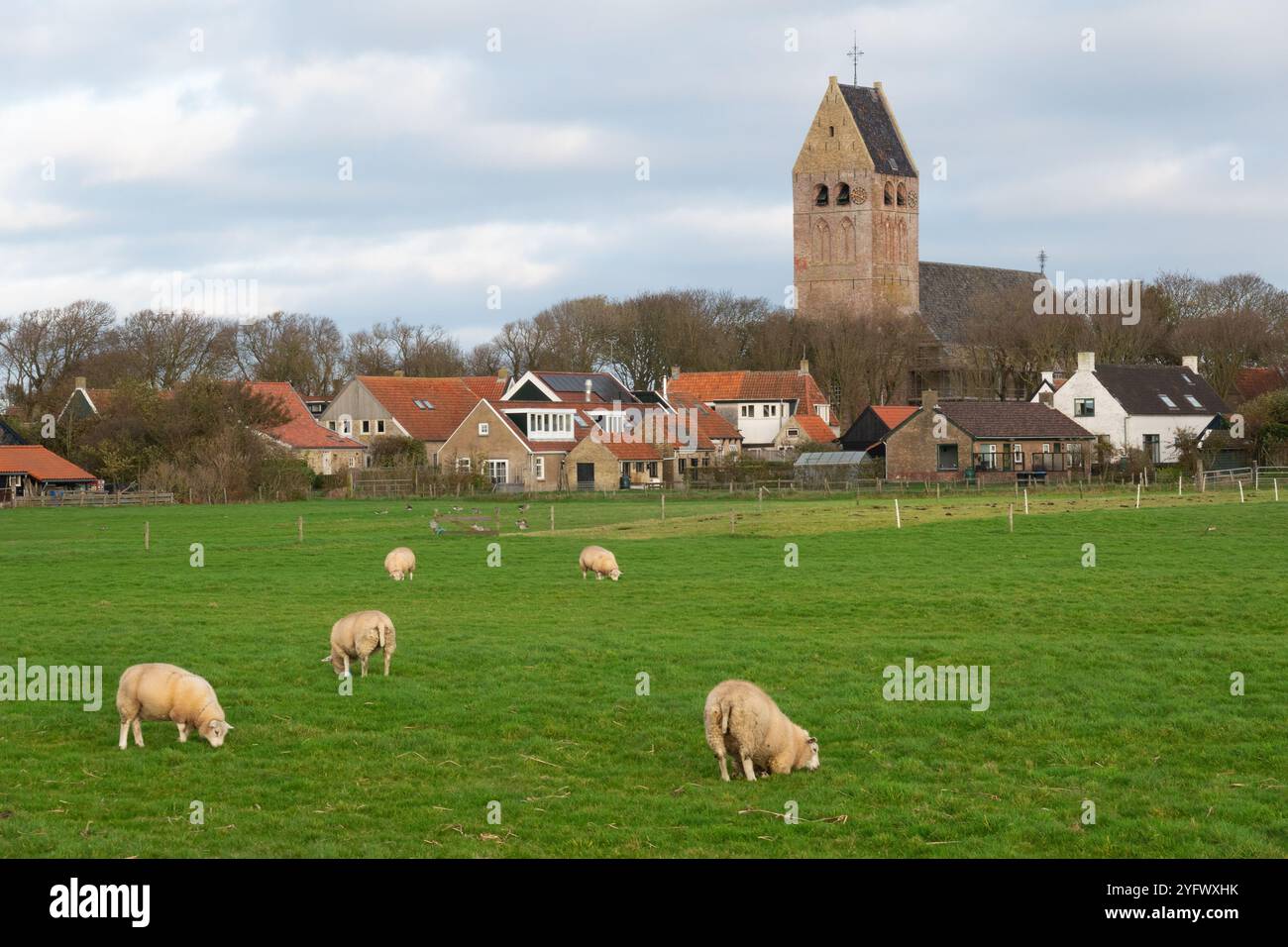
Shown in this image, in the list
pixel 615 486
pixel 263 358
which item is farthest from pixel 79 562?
pixel 263 358

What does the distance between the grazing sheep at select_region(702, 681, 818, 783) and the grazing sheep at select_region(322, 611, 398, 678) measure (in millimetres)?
7029

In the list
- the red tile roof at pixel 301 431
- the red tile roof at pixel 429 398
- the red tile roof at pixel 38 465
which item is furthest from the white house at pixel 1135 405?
the red tile roof at pixel 38 465

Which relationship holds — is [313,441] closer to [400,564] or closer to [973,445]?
[973,445]

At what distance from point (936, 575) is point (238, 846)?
22782mm

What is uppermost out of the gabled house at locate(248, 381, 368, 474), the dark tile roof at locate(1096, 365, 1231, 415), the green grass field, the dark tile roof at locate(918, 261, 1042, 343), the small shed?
the dark tile roof at locate(918, 261, 1042, 343)

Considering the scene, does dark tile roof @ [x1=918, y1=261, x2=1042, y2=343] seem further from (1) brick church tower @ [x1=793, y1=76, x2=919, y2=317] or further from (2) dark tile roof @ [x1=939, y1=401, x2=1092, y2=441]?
(2) dark tile roof @ [x1=939, y1=401, x2=1092, y2=441]

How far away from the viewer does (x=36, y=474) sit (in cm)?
8012

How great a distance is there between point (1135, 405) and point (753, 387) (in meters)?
Result: 31.3

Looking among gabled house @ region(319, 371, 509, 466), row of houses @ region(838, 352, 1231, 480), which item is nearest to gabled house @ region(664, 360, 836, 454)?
row of houses @ region(838, 352, 1231, 480)

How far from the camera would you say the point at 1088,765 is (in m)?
15.4

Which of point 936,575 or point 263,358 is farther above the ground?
point 263,358

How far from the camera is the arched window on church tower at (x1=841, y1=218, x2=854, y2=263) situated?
15225cm

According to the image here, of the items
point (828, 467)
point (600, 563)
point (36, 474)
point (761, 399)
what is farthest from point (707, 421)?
point (600, 563)
